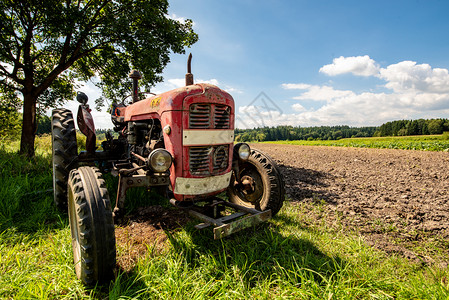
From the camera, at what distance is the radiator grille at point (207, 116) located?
2.18m

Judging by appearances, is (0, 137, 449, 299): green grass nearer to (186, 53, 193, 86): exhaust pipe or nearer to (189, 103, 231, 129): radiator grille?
(189, 103, 231, 129): radiator grille

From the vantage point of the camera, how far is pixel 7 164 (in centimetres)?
469

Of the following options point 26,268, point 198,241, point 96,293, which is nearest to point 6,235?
point 26,268

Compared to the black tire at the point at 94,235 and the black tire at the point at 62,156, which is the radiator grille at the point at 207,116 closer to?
the black tire at the point at 94,235

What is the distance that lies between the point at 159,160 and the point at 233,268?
3.92 feet

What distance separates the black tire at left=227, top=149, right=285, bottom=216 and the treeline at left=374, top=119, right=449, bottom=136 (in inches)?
2003

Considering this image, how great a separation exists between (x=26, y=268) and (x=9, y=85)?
655cm

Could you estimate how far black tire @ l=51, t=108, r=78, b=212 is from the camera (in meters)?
2.98

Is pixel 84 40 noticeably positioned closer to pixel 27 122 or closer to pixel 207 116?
pixel 27 122

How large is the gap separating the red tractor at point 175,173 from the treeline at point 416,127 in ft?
167

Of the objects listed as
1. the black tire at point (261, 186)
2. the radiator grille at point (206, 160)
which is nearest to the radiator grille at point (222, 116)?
the radiator grille at point (206, 160)

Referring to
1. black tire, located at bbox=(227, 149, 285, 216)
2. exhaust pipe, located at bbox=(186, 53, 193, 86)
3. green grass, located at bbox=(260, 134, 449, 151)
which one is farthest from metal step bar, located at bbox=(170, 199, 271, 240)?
green grass, located at bbox=(260, 134, 449, 151)

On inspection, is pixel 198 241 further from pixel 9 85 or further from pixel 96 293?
pixel 9 85

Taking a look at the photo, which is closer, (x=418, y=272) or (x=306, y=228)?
(x=418, y=272)
